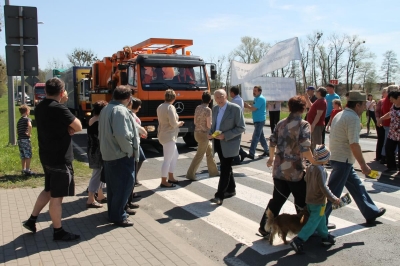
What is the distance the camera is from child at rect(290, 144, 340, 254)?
14.9ft

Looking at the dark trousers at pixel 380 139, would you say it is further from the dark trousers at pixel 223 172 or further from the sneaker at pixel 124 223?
the sneaker at pixel 124 223

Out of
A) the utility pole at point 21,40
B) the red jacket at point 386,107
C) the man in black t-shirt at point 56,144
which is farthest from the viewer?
the red jacket at point 386,107

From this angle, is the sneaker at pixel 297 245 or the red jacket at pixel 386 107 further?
the red jacket at pixel 386 107

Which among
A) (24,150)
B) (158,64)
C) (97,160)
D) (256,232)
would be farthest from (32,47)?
(256,232)

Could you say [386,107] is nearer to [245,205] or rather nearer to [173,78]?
[245,205]

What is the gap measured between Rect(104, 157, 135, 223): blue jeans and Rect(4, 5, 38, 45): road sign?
228 inches

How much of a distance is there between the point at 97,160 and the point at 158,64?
6410 mm

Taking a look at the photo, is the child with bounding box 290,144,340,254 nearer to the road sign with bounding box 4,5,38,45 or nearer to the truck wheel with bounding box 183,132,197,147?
the road sign with bounding box 4,5,38,45

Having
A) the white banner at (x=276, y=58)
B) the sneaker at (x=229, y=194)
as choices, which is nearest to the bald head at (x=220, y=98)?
the sneaker at (x=229, y=194)

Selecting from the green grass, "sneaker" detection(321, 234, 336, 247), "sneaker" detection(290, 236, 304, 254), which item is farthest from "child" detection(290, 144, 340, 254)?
the green grass

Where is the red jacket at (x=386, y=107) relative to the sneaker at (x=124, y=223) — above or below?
above

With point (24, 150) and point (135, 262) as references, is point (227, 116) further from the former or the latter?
point (24, 150)

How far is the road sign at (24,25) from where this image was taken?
372 inches

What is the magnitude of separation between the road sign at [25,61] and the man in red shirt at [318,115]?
6532 millimetres
